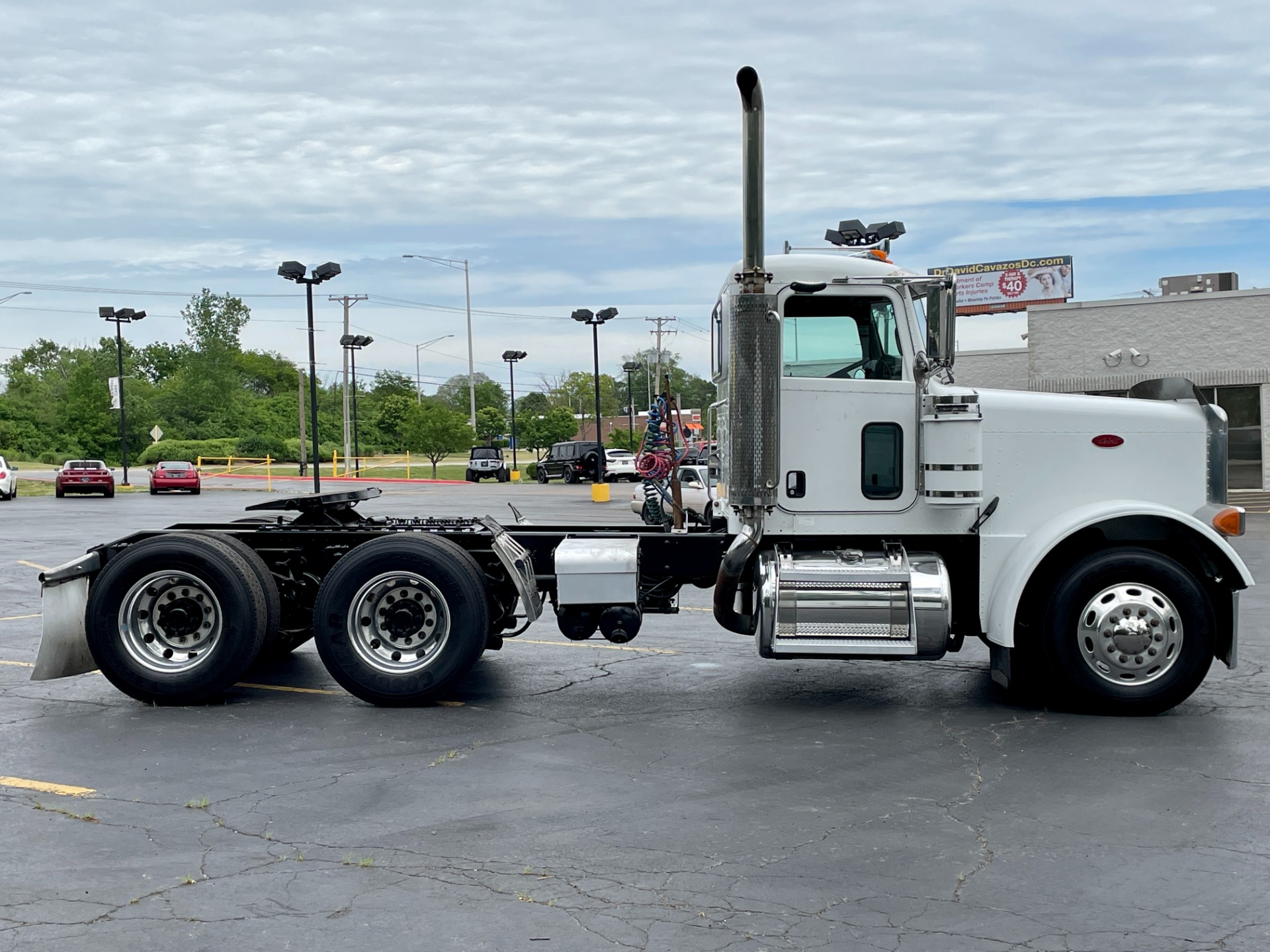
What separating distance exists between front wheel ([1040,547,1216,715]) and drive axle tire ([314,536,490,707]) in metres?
3.77

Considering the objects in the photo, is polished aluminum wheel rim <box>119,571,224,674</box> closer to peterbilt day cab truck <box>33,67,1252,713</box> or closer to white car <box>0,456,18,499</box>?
peterbilt day cab truck <box>33,67,1252,713</box>

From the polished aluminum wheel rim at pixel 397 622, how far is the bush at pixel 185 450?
82.2 m

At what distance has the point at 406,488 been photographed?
5103cm

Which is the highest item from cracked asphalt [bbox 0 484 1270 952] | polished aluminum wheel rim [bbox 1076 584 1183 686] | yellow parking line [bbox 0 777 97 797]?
polished aluminum wheel rim [bbox 1076 584 1183 686]

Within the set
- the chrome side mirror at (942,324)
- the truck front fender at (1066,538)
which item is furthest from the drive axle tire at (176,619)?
the truck front fender at (1066,538)

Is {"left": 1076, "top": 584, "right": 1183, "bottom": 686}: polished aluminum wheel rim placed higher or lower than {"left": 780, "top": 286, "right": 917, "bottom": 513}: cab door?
lower

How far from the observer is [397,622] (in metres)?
8.41

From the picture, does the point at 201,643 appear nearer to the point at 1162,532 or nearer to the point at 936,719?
the point at 936,719

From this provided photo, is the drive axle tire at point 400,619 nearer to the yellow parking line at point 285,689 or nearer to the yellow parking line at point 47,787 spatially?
the yellow parking line at point 285,689

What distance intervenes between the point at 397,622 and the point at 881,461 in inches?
134

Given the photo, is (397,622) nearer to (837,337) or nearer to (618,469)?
(837,337)

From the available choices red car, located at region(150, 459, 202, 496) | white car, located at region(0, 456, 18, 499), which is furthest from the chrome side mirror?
red car, located at region(150, 459, 202, 496)

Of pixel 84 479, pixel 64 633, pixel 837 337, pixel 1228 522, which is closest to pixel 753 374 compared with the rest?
pixel 837 337

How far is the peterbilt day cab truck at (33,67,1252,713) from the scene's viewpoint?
7.84m
